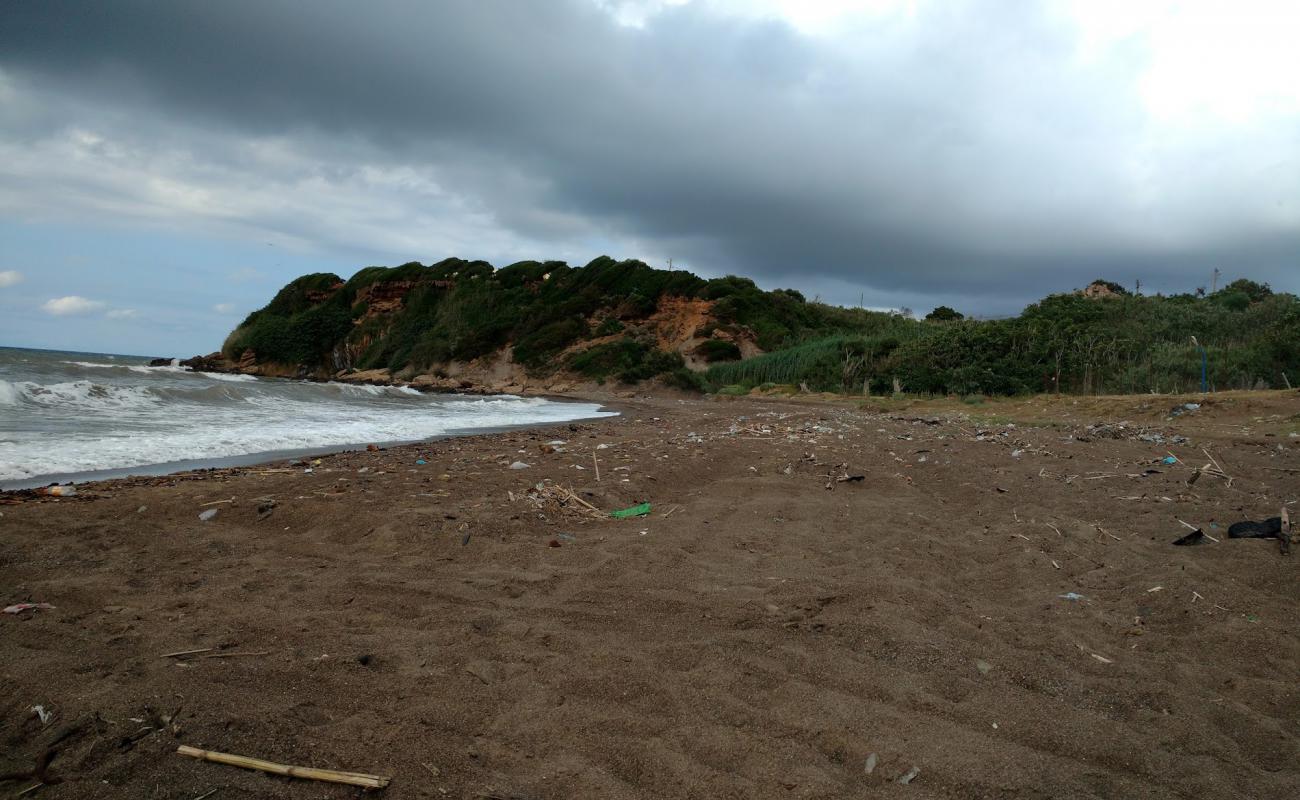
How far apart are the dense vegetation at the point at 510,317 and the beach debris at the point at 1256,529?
82.8 ft

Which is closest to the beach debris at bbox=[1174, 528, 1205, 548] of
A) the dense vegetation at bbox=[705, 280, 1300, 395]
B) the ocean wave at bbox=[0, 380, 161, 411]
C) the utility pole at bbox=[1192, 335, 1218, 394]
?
the utility pole at bbox=[1192, 335, 1218, 394]

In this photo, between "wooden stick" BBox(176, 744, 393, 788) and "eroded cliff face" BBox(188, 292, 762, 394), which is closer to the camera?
"wooden stick" BBox(176, 744, 393, 788)

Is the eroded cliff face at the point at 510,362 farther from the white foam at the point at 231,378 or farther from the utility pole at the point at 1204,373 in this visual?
the utility pole at the point at 1204,373

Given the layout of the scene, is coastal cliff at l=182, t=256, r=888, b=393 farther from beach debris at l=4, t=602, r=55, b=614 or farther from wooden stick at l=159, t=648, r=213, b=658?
wooden stick at l=159, t=648, r=213, b=658

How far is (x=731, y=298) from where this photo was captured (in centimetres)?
3622

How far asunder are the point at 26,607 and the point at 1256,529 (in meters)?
6.31

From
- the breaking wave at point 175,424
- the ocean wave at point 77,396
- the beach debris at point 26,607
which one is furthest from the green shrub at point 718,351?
the beach debris at point 26,607

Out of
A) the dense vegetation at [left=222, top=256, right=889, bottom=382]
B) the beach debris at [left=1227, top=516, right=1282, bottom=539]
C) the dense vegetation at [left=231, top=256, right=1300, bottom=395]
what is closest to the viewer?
the beach debris at [left=1227, top=516, right=1282, bottom=539]

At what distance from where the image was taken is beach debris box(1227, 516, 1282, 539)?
12.8ft

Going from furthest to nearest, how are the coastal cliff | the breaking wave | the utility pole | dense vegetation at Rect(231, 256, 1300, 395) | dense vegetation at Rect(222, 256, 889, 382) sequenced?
dense vegetation at Rect(222, 256, 889, 382) → the coastal cliff → dense vegetation at Rect(231, 256, 1300, 395) → the utility pole → the breaking wave

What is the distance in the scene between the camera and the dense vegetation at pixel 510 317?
34.7 meters

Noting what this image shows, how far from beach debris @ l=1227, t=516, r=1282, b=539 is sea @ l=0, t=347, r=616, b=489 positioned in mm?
8417

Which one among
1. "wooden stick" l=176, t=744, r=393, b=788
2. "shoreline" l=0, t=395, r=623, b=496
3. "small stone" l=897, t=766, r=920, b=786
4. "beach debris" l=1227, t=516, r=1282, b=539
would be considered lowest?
"small stone" l=897, t=766, r=920, b=786

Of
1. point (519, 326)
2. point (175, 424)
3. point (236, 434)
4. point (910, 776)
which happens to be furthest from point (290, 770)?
point (519, 326)
